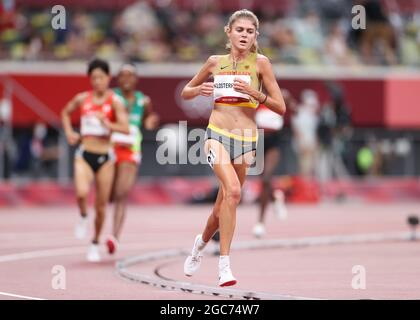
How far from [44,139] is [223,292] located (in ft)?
60.8

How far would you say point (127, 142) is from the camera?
18531mm

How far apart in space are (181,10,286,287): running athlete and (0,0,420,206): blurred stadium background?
56.6 feet

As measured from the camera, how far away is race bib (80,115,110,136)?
56.2ft

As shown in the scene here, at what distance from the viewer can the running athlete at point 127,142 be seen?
18219 millimetres

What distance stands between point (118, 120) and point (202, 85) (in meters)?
4.28

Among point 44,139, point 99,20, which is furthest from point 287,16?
point 44,139

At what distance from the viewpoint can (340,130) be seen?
105 feet

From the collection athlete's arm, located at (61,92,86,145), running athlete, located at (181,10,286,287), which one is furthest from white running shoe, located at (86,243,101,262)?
running athlete, located at (181,10,286,287)

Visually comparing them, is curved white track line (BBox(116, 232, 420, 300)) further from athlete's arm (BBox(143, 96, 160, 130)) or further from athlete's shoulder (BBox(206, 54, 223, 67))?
athlete's shoulder (BBox(206, 54, 223, 67))

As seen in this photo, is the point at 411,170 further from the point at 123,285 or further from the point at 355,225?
the point at 123,285
